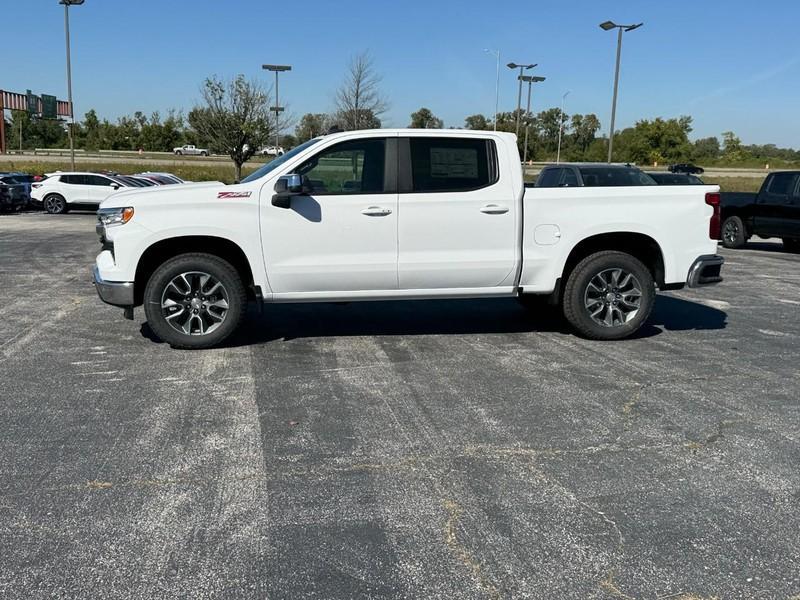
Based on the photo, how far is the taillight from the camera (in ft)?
23.0

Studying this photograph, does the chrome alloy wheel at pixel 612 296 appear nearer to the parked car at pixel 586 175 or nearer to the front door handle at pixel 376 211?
the front door handle at pixel 376 211

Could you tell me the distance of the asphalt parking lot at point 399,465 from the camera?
9.95 feet

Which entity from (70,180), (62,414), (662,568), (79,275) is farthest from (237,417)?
(70,180)

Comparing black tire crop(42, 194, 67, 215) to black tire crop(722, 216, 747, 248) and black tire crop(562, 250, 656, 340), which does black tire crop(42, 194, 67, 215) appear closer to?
black tire crop(722, 216, 747, 248)

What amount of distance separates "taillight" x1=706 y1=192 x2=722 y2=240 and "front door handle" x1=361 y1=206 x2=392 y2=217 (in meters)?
3.16

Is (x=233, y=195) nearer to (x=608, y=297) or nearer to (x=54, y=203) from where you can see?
(x=608, y=297)

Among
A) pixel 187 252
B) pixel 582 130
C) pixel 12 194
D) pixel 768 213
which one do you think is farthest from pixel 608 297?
pixel 582 130

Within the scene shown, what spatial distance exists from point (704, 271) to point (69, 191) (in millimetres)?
24125

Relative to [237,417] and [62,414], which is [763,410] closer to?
[237,417]

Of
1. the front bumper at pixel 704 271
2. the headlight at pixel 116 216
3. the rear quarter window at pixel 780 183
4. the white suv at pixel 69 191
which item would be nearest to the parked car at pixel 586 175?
the rear quarter window at pixel 780 183

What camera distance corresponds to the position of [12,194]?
2442 cm

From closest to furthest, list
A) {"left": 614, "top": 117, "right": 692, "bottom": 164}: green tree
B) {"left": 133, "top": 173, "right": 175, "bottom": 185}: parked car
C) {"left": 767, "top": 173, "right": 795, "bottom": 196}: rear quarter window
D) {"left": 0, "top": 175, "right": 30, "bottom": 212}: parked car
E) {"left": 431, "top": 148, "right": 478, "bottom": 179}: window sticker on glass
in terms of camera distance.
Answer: {"left": 431, "top": 148, "right": 478, "bottom": 179}: window sticker on glass < {"left": 767, "top": 173, "right": 795, "bottom": 196}: rear quarter window < {"left": 0, "top": 175, "right": 30, "bottom": 212}: parked car < {"left": 133, "top": 173, "right": 175, "bottom": 185}: parked car < {"left": 614, "top": 117, "right": 692, "bottom": 164}: green tree

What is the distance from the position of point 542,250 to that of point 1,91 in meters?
88.2

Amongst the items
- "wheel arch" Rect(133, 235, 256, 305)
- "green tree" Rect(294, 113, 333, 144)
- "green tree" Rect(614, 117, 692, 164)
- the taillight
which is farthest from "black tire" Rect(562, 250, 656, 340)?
"green tree" Rect(614, 117, 692, 164)
